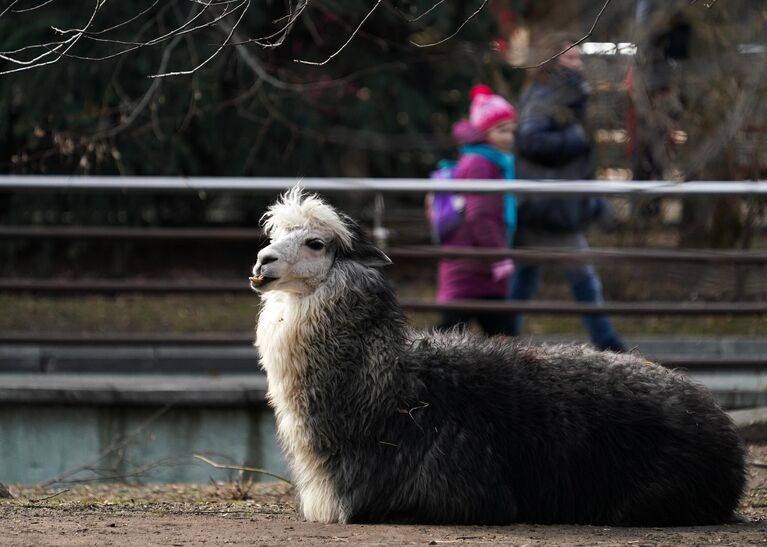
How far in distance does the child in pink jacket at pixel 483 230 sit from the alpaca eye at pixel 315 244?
3.62 metres

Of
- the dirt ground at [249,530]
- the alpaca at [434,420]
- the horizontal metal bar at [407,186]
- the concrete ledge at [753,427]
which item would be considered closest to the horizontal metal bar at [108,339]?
the horizontal metal bar at [407,186]

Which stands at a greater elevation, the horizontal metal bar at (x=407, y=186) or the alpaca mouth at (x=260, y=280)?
the horizontal metal bar at (x=407, y=186)

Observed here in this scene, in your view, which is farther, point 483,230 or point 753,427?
point 483,230

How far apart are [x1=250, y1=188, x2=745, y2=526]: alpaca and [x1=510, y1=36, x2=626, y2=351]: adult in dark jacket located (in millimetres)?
3587

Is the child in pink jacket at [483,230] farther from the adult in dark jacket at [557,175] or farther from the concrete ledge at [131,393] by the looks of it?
the concrete ledge at [131,393]

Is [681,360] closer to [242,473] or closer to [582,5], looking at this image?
[242,473]

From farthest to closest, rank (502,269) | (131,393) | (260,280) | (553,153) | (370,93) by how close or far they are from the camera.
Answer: (370,93), (553,153), (502,269), (131,393), (260,280)

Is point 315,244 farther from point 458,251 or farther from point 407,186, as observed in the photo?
point 458,251

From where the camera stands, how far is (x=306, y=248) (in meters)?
5.46

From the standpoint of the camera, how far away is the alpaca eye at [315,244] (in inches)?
215

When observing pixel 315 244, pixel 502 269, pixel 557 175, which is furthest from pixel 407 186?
pixel 315 244

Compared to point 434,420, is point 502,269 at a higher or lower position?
higher

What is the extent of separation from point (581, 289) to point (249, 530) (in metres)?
4.67

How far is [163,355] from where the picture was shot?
32.2 ft
